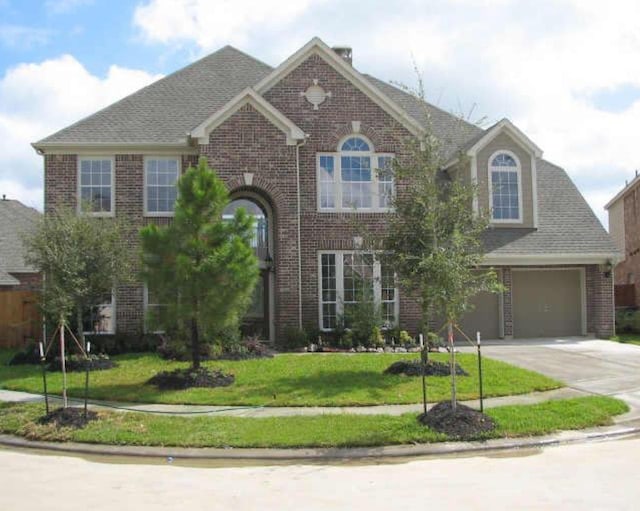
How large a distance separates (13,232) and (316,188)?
17.6 meters

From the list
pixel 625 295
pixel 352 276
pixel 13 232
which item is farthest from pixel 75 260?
pixel 625 295

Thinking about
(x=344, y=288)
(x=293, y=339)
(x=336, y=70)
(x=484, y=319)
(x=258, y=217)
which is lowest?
(x=293, y=339)

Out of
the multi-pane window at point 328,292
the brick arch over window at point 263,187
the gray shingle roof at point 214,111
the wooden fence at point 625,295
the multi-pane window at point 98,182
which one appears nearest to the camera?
the brick arch over window at point 263,187

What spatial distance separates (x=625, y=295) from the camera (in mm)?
28844

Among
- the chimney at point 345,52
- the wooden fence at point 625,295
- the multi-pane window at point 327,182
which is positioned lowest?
the wooden fence at point 625,295

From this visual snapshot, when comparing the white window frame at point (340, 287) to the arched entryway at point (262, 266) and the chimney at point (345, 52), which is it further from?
the chimney at point (345, 52)

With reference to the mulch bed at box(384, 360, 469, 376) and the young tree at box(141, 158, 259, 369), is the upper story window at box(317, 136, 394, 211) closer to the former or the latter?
the young tree at box(141, 158, 259, 369)

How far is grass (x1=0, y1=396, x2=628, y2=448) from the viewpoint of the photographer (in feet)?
32.4

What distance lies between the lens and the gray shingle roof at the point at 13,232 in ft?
96.1

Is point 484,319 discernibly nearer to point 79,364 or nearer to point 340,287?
point 340,287

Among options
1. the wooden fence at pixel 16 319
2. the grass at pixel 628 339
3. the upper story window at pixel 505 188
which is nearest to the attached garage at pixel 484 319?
the upper story window at pixel 505 188

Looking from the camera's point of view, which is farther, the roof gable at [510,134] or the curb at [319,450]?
the roof gable at [510,134]

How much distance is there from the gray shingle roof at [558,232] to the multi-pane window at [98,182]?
37.0 feet

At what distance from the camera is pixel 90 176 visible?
67.8ft
